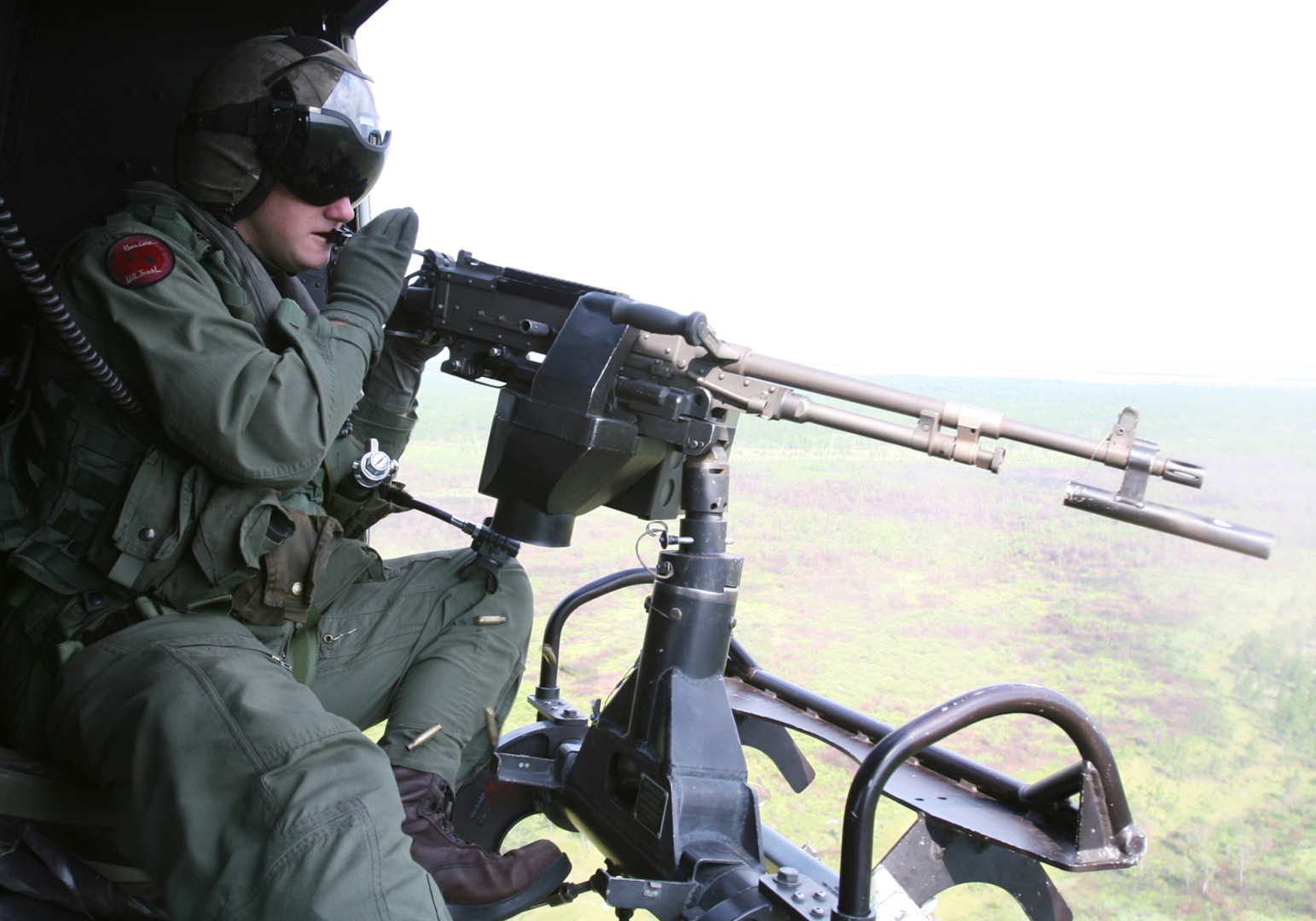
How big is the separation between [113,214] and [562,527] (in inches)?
46.4

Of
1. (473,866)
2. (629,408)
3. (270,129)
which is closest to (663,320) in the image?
(629,408)

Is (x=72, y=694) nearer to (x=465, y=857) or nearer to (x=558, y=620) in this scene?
(x=465, y=857)

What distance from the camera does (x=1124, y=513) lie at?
1.74 metres

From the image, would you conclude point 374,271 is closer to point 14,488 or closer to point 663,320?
point 663,320

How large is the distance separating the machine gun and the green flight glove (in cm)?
27

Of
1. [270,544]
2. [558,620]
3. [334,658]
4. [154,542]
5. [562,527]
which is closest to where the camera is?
[154,542]

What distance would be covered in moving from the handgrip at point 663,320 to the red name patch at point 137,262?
84 cm

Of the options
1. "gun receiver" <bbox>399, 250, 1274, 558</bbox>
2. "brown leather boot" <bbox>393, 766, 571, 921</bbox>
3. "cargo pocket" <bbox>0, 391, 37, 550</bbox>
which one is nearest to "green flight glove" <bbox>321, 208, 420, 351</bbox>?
"gun receiver" <bbox>399, 250, 1274, 558</bbox>

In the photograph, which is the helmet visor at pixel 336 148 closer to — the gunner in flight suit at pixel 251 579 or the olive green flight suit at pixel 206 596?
the gunner in flight suit at pixel 251 579

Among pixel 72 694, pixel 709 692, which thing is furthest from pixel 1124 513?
pixel 72 694

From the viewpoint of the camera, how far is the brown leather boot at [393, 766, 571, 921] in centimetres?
206

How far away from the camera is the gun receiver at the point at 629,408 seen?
176 centimetres

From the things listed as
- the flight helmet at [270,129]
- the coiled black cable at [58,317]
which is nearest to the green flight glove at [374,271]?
the flight helmet at [270,129]

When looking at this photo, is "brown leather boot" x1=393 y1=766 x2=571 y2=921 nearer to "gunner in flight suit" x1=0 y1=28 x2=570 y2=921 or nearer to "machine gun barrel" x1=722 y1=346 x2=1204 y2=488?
"gunner in flight suit" x1=0 y1=28 x2=570 y2=921
